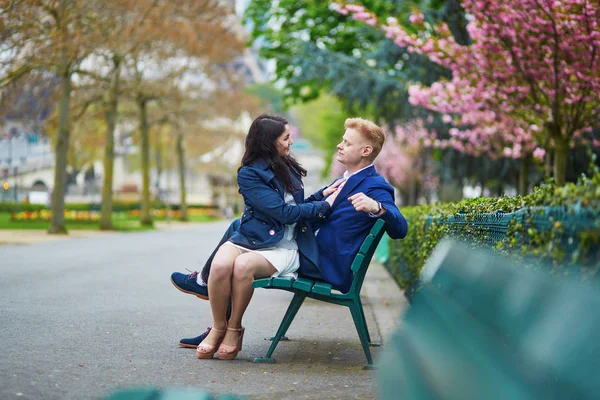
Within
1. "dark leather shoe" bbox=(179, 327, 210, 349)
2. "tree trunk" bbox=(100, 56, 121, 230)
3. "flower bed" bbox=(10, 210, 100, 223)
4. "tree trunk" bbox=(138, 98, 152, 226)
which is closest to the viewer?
"dark leather shoe" bbox=(179, 327, 210, 349)

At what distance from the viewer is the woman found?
21.7 feet

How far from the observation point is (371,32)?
27953 mm

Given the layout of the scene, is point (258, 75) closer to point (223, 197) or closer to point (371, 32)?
point (223, 197)

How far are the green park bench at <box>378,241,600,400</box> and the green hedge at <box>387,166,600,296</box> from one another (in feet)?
2.36

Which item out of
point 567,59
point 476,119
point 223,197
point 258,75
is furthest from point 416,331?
point 258,75

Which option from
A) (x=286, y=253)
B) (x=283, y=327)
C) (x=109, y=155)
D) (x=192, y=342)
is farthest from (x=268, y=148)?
(x=109, y=155)

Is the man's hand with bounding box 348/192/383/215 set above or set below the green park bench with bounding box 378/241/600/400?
above

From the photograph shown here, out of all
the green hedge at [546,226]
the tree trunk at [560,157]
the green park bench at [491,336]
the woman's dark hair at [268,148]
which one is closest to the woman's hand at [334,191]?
the woman's dark hair at [268,148]

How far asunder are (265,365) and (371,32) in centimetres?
2228

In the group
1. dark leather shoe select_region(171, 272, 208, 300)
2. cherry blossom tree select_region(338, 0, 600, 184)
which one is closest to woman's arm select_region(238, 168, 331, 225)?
dark leather shoe select_region(171, 272, 208, 300)

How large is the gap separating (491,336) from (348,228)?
4.19m

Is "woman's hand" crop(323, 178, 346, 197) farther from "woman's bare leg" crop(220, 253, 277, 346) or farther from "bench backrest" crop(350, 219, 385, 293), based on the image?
"woman's bare leg" crop(220, 253, 277, 346)

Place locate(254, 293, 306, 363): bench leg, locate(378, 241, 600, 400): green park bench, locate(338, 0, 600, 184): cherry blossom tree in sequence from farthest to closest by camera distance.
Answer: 1. locate(338, 0, 600, 184): cherry blossom tree
2. locate(254, 293, 306, 363): bench leg
3. locate(378, 241, 600, 400): green park bench

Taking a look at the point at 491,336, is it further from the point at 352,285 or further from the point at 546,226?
the point at 352,285
